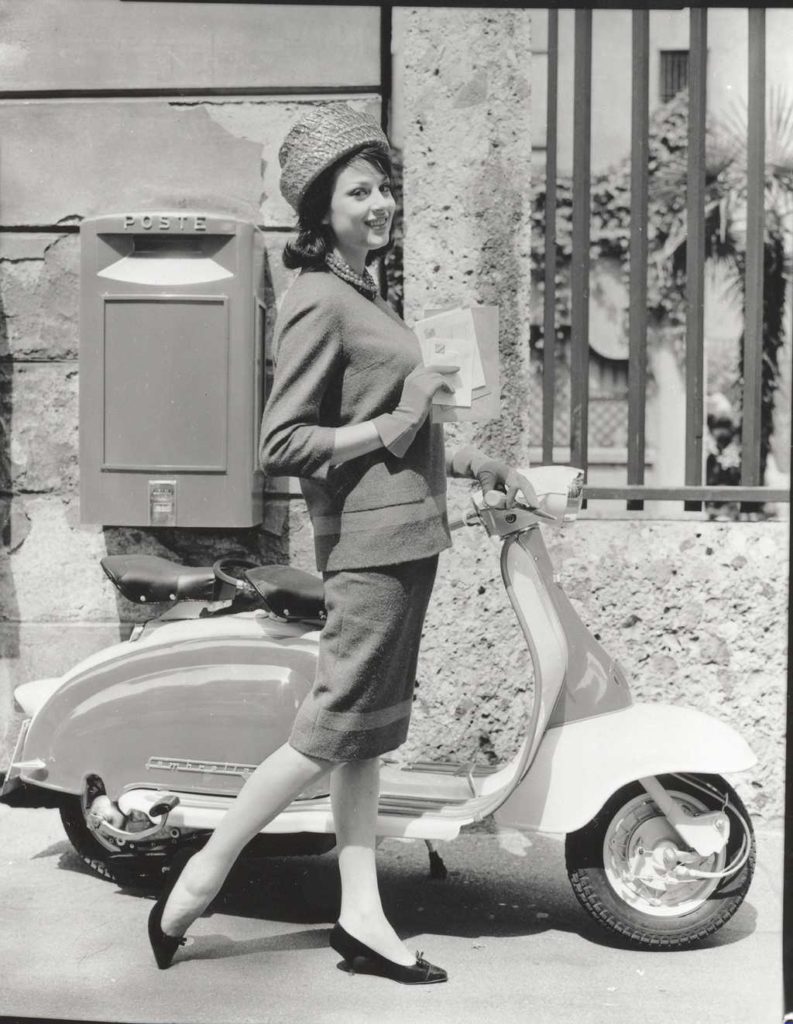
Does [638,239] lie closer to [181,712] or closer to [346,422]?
[346,422]

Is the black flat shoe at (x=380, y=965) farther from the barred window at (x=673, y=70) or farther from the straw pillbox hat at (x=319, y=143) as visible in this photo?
the barred window at (x=673, y=70)

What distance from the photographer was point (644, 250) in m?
3.94

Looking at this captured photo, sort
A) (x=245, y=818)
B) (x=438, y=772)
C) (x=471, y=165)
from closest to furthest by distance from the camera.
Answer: (x=245, y=818), (x=438, y=772), (x=471, y=165)

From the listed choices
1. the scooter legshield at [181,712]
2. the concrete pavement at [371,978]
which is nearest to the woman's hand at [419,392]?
the scooter legshield at [181,712]

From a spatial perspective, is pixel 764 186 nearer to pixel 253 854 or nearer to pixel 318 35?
pixel 318 35

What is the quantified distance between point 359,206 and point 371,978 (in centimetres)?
170

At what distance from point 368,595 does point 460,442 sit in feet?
4.18

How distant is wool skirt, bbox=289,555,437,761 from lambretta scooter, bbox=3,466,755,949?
0.33 meters

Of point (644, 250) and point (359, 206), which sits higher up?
point (644, 250)

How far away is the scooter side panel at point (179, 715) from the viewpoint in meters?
3.12

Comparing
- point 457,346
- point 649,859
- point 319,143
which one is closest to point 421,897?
point 649,859

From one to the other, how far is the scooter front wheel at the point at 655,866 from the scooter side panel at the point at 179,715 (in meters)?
0.78

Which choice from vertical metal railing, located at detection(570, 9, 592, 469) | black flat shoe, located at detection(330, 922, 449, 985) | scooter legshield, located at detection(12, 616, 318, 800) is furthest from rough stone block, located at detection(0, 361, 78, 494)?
black flat shoe, located at detection(330, 922, 449, 985)

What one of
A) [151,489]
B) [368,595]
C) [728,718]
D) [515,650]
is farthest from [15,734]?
[728,718]
